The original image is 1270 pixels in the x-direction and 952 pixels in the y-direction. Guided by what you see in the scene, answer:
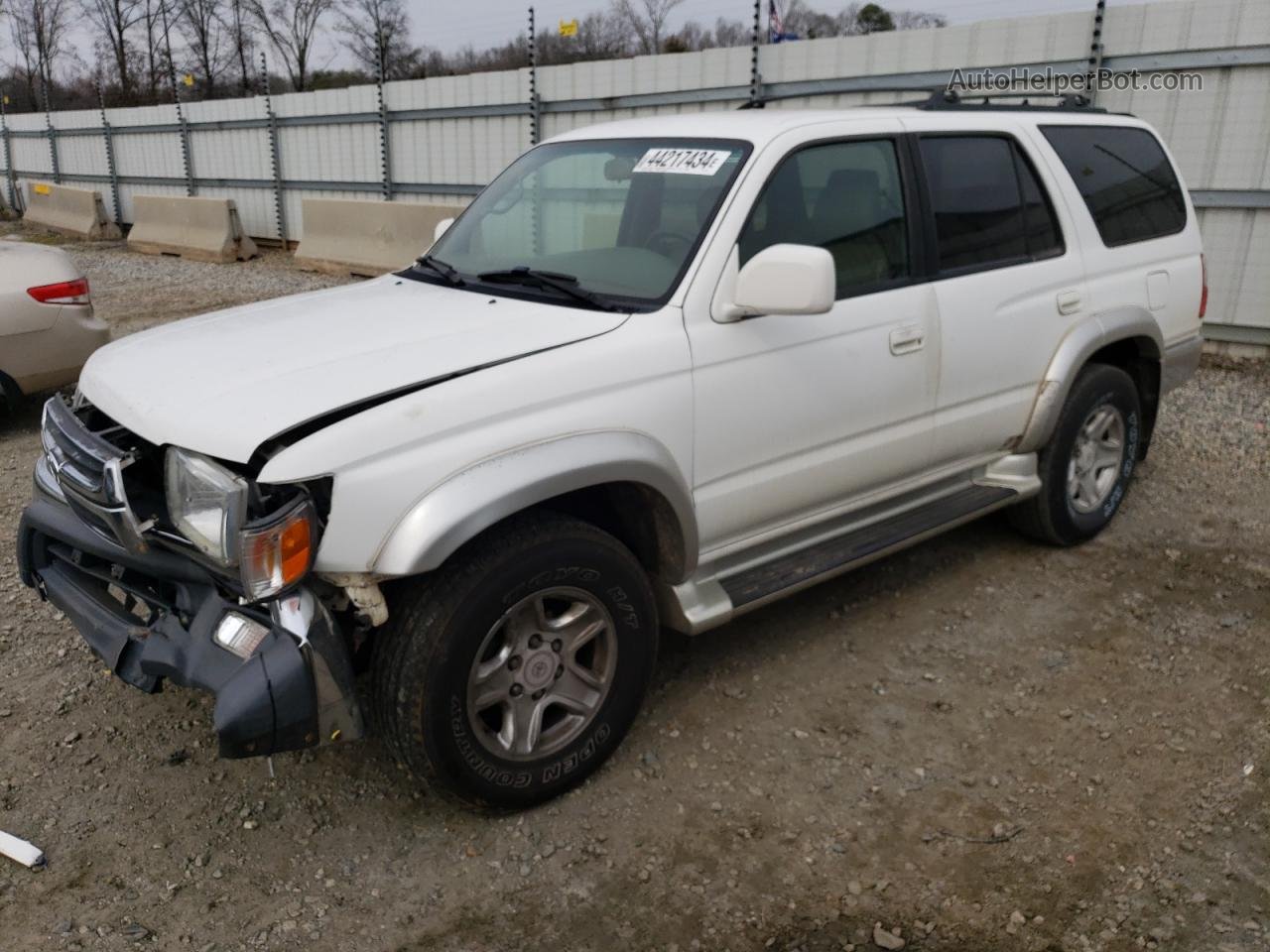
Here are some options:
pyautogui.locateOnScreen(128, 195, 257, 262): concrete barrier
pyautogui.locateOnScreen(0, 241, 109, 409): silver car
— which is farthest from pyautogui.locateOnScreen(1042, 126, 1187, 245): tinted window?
pyautogui.locateOnScreen(128, 195, 257, 262): concrete barrier

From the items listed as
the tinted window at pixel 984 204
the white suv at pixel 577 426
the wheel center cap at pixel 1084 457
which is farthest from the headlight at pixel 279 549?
the wheel center cap at pixel 1084 457

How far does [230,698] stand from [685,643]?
201 centimetres

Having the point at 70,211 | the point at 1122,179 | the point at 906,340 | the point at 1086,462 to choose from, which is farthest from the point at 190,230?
the point at 906,340

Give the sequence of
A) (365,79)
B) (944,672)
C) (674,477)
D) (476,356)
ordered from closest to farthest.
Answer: (476,356), (674,477), (944,672), (365,79)

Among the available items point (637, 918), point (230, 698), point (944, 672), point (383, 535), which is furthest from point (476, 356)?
point (944, 672)

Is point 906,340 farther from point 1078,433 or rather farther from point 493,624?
point 493,624

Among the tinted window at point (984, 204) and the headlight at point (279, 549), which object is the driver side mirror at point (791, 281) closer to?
the tinted window at point (984, 204)

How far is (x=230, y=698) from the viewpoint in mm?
2604

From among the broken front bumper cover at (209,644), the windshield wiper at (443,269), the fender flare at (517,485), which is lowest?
the broken front bumper cover at (209,644)

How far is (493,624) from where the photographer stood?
289cm

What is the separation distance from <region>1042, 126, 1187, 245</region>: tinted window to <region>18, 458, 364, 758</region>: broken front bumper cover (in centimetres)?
377

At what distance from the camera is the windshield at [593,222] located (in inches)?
136

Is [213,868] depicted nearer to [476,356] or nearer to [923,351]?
[476,356]

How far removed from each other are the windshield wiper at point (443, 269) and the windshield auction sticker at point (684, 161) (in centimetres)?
76
